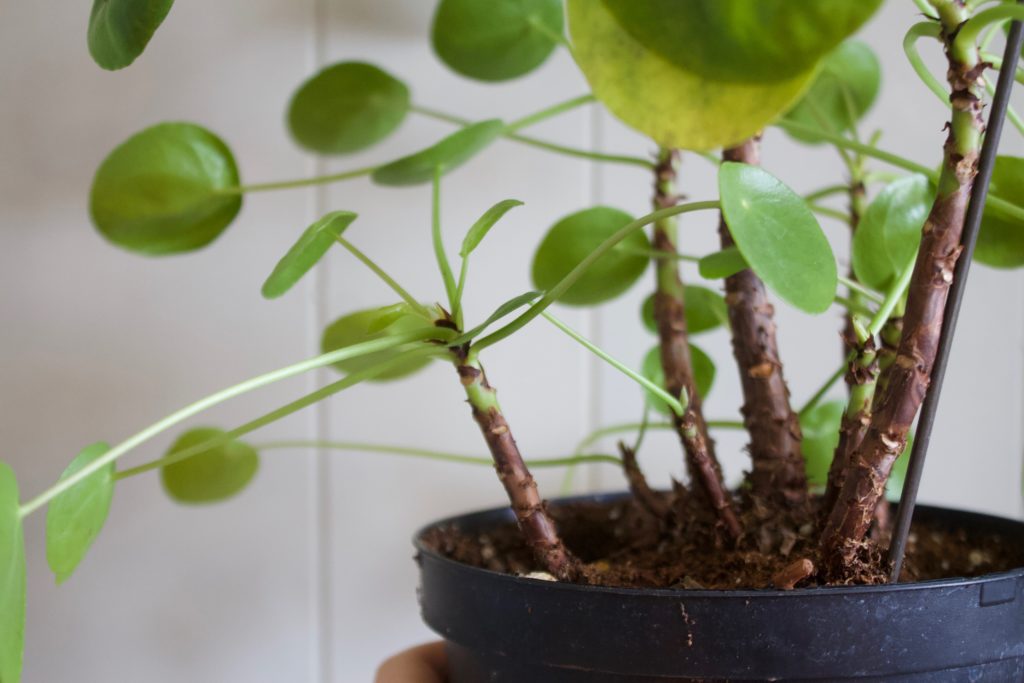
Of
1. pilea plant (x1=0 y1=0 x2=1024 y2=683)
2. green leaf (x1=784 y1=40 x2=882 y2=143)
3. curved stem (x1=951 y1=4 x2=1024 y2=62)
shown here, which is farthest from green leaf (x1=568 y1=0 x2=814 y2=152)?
green leaf (x1=784 y1=40 x2=882 y2=143)

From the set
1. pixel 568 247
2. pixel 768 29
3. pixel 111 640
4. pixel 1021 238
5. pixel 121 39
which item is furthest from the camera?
pixel 111 640

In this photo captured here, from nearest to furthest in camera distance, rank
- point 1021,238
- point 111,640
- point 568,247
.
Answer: point 1021,238, point 568,247, point 111,640

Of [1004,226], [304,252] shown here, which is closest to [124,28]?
[304,252]

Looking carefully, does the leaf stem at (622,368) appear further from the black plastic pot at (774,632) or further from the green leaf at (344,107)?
the green leaf at (344,107)

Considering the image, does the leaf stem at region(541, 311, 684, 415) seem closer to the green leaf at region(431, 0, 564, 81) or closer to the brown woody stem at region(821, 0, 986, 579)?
the brown woody stem at region(821, 0, 986, 579)

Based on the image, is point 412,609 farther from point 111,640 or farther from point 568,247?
point 568,247

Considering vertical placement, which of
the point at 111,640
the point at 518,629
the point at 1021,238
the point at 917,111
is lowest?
the point at 111,640

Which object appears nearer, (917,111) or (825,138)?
(825,138)

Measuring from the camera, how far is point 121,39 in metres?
0.43

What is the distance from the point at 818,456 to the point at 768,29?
51 cm

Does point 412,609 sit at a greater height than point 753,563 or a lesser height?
lesser

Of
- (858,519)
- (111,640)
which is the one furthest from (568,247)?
(111,640)

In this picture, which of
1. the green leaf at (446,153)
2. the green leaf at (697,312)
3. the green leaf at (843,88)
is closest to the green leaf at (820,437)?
the green leaf at (697,312)

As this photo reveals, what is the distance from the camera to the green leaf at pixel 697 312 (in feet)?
2.41
